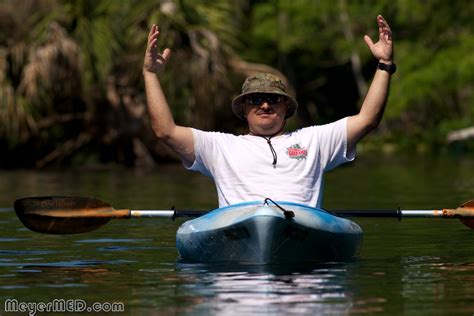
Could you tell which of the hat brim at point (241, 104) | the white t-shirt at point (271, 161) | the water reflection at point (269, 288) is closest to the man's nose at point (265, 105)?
the hat brim at point (241, 104)

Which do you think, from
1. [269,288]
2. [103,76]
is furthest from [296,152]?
[103,76]

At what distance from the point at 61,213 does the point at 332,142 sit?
8.54 ft

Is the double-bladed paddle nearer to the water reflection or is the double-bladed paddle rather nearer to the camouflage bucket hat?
the water reflection

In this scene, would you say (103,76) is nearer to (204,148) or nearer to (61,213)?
(61,213)

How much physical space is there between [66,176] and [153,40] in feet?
60.3

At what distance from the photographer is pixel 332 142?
1091 centimetres

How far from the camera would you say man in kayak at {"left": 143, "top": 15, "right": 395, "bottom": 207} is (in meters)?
10.7

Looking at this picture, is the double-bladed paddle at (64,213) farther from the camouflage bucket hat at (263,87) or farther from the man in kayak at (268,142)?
the camouflage bucket hat at (263,87)

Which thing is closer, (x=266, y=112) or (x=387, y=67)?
(x=387, y=67)

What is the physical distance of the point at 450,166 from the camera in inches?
1214

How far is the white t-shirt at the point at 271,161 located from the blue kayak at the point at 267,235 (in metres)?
0.23

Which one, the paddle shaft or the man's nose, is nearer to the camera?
the man's nose

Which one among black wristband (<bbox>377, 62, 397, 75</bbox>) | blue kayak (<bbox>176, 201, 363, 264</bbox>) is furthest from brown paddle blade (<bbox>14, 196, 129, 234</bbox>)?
black wristband (<bbox>377, 62, 397, 75</bbox>)

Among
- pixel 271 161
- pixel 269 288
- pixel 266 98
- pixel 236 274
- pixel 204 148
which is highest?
pixel 266 98
